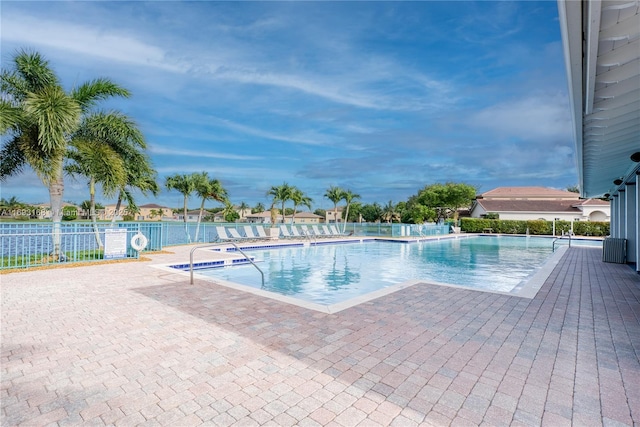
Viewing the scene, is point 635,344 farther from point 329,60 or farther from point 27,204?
point 27,204

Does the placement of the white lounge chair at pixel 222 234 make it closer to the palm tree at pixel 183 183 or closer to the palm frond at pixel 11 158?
the palm tree at pixel 183 183

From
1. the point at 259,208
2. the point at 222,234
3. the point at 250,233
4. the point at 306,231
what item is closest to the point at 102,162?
the point at 222,234

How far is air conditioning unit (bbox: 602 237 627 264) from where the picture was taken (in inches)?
404

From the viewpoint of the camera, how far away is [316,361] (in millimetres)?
3006

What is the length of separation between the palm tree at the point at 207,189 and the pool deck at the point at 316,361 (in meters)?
15.4

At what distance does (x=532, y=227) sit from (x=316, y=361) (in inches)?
1269

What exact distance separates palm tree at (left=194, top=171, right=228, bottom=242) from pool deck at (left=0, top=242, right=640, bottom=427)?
15.4 m

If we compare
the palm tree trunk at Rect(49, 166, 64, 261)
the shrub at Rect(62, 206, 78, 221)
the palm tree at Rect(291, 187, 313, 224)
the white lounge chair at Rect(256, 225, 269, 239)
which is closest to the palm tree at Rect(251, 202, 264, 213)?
the shrub at Rect(62, 206, 78, 221)

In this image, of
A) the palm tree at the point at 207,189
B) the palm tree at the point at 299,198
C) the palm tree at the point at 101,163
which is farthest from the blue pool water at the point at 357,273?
the palm tree at the point at 299,198

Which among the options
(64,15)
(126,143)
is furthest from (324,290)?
(64,15)

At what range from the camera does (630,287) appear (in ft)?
21.3

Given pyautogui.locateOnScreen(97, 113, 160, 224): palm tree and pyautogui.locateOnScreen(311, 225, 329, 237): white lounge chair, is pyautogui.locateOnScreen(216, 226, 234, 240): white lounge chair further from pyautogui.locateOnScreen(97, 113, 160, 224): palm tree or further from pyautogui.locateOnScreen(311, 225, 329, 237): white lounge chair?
pyautogui.locateOnScreen(311, 225, 329, 237): white lounge chair

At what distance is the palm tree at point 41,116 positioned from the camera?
8227mm

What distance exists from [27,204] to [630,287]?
8310 centimetres
